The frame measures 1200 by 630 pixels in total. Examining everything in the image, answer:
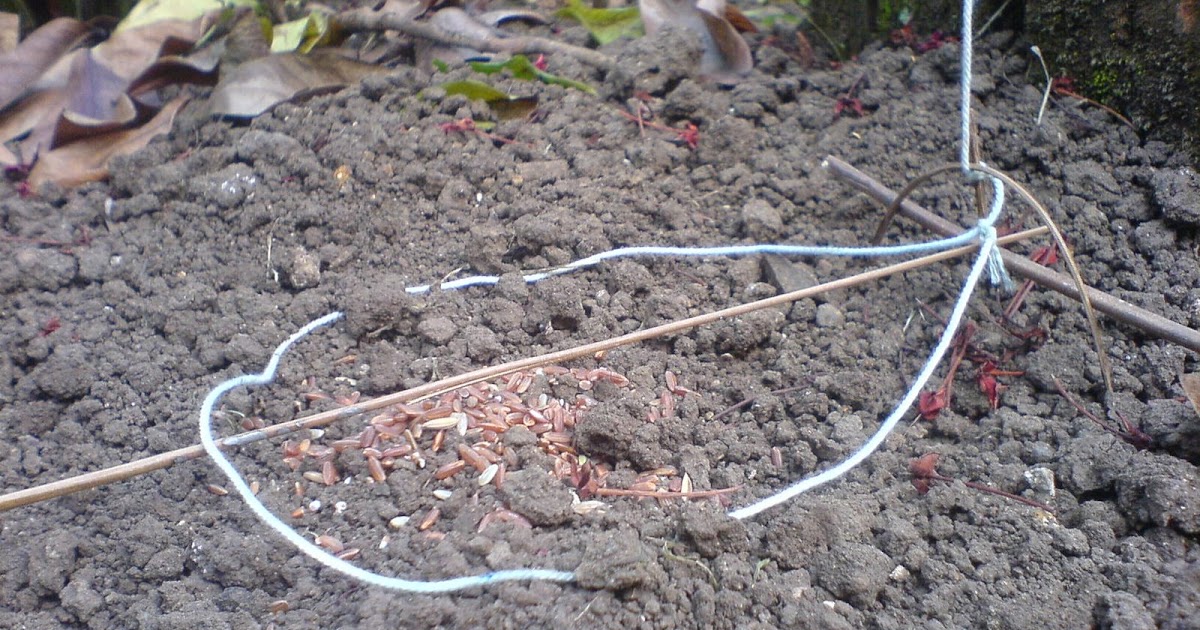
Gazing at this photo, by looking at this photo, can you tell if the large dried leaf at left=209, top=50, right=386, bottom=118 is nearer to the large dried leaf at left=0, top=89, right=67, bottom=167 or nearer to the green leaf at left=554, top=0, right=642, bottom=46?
the large dried leaf at left=0, top=89, right=67, bottom=167

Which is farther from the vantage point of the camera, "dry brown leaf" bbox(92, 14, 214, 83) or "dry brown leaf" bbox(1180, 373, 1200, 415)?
"dry brown leaf" bbox(92, 14, 214, 83)

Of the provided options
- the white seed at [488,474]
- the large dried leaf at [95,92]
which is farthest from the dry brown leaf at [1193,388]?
the large dried leaf at [95,92]

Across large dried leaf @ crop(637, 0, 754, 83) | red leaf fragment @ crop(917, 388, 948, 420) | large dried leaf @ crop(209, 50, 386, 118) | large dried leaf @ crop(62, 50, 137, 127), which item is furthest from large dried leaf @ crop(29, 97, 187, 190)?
red leaf fragment @ crop(917, 388, 948, 420)

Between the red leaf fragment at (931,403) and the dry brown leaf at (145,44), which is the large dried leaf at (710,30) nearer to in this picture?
the red leaf fragment at (931,403)

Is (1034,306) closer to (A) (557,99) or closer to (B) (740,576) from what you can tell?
(B) (740,576)

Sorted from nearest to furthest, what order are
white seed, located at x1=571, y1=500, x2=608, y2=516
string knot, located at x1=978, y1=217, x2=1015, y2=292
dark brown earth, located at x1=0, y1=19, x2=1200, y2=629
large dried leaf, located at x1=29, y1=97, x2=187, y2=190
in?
dark brown earth, located at x1=0, y1=19, x2=1200, y2=629 < white seed, located at x1=571, y1=500, x2=608, y2=516 < string knot, located at x1=978, y1=217, x2=1015, y2=292 < large dried leaf, located at x1=29, y1=97, x2=187, y2=190

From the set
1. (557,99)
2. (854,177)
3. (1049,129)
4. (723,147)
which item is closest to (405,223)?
(557,99)

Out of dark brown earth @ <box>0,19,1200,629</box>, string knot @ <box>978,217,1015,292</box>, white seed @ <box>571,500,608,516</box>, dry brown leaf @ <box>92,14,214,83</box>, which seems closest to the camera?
dark brown earth @ <box>0,19,1200,629</box>
